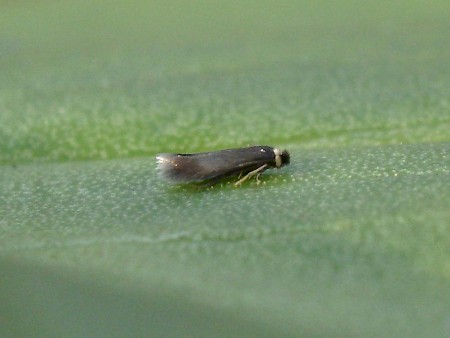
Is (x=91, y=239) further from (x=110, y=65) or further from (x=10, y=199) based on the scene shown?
(x=110, y=65)

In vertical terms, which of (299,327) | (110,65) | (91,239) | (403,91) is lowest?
(299,327)

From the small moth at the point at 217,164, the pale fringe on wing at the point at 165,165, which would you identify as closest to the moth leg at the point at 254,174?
the small moth at the point at 217,164

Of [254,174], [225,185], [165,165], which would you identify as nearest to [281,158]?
[254,174]

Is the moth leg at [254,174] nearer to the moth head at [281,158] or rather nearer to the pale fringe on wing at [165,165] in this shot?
the moth head at [281,158]

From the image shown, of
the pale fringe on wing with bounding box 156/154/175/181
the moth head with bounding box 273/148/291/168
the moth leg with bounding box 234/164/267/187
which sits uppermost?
the pale fringe on wing with bounding box 156/154/175/181

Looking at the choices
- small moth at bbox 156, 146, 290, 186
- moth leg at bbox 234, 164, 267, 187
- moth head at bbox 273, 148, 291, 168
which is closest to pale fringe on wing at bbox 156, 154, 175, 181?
small moth at bbox 156, 146, 290, 186

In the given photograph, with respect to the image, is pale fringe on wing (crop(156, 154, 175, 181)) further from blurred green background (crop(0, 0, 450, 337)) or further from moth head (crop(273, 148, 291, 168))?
moth head (crop(273, 148, 291, 168))

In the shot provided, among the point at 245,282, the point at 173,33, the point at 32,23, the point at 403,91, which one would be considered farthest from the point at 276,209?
the point at 32,23
